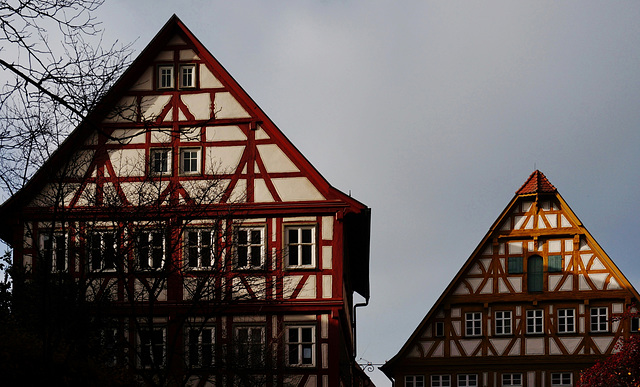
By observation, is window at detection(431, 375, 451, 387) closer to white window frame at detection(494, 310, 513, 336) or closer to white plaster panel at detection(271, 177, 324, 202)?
white window frame at detection(494, 310, 513, 336)

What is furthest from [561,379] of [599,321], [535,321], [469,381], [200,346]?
[200,346]

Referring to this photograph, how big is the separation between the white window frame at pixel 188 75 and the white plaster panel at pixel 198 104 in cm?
28

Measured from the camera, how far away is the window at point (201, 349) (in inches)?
864

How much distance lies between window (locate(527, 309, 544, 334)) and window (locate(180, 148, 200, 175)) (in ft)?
53.6

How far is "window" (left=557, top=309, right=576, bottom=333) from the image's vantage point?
38781 mm

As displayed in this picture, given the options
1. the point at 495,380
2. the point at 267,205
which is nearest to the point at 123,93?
the point at 267,205

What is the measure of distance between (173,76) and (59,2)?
1854 centimetres

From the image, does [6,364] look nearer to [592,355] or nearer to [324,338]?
[324,338]

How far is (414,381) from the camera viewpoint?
39.5 meters

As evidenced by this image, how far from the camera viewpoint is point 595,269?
38.9 m

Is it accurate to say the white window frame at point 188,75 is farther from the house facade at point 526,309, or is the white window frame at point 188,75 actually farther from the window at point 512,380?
the window at point 512,380

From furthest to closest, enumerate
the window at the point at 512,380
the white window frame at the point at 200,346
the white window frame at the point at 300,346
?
the window at the point at 512,380 → the white window frame at the point at 300,346 → the white window frame at the point at 200,346

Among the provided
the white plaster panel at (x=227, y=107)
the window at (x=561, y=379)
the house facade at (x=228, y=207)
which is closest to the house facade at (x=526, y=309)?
the window at (x=561, y=379)

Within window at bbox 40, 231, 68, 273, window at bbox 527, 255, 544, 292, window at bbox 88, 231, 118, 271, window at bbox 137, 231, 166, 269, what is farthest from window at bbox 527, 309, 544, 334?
window at bbox 88, 231, 118, 271
